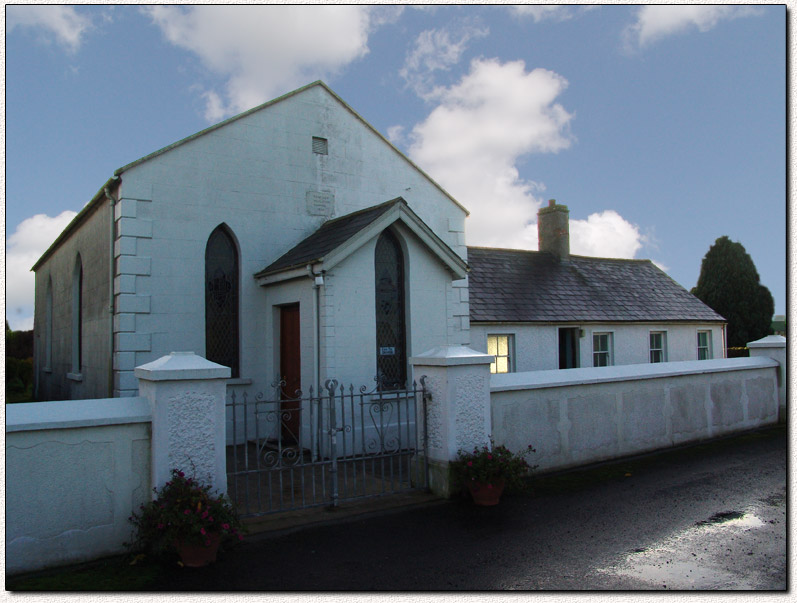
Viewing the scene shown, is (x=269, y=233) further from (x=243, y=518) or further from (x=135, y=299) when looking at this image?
(x=243, y=518)

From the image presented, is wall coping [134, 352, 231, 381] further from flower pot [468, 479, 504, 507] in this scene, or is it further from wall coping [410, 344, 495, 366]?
flower pot [468, 479, 504, 507]

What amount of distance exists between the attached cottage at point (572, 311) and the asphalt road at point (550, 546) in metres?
8.30

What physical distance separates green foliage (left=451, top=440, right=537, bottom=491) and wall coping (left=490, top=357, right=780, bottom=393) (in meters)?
1.09

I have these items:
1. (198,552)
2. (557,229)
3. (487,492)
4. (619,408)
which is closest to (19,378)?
(557,229)

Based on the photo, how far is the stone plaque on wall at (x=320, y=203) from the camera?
476 inches

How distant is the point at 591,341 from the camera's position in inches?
719

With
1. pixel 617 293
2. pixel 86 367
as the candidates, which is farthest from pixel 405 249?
pixel 617 293

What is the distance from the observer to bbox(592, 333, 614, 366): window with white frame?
1842 centimetres

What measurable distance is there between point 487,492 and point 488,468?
29cm

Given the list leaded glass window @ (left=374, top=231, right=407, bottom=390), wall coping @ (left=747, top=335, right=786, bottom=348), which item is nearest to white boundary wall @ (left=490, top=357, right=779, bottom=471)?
wall coping @ (left=747, top=335, right=786, bottom=348)

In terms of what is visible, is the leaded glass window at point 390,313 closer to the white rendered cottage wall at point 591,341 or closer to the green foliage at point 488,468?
the green foliage at point 488,468

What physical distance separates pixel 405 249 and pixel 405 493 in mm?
4692

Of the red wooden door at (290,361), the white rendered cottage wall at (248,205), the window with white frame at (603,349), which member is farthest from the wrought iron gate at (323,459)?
the window with white frame at (603,349)

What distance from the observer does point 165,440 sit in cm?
584
